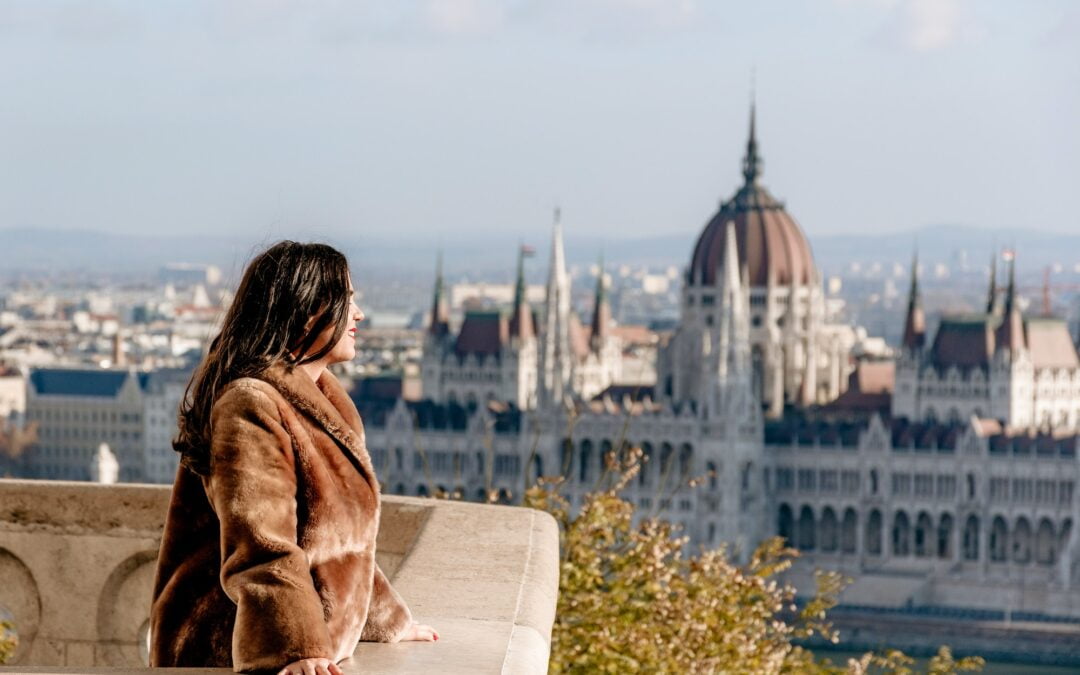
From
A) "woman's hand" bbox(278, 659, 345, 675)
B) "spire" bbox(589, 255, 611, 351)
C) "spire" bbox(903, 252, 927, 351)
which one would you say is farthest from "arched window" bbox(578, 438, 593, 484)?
"woman's hand" bbox(278, 659, 345, 675)

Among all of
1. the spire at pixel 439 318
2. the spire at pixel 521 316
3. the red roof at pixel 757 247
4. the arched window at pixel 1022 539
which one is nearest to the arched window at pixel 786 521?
the arched window at pixel 1022 539

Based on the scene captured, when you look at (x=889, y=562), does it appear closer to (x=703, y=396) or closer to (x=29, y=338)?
(x=703, y=396)

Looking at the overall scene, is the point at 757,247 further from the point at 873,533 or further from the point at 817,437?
the point at 873,533

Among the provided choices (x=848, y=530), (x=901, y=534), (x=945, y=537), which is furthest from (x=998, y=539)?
(x=848, y=530)

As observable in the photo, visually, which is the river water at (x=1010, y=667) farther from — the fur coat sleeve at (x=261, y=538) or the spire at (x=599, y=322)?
the fur coat sleeve at (x=261, y=538)

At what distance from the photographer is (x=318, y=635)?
525 centimetres

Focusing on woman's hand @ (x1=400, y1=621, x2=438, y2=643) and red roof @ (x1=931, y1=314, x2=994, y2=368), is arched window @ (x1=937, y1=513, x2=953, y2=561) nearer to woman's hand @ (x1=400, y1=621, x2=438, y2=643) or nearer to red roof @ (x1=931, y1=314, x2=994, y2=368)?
red roof @ (x1=931, y1=314, x2=994, y2=368)

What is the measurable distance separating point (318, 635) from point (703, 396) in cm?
7135

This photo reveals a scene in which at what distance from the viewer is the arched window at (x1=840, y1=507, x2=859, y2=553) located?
238 ft

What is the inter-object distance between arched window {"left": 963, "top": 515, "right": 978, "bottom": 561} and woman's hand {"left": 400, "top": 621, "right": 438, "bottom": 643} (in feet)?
214

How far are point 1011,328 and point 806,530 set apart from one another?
760cm

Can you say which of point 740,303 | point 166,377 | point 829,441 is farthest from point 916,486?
point 166,377

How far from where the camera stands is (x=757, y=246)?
84000 millimetres

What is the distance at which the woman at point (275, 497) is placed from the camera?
5344 mm
